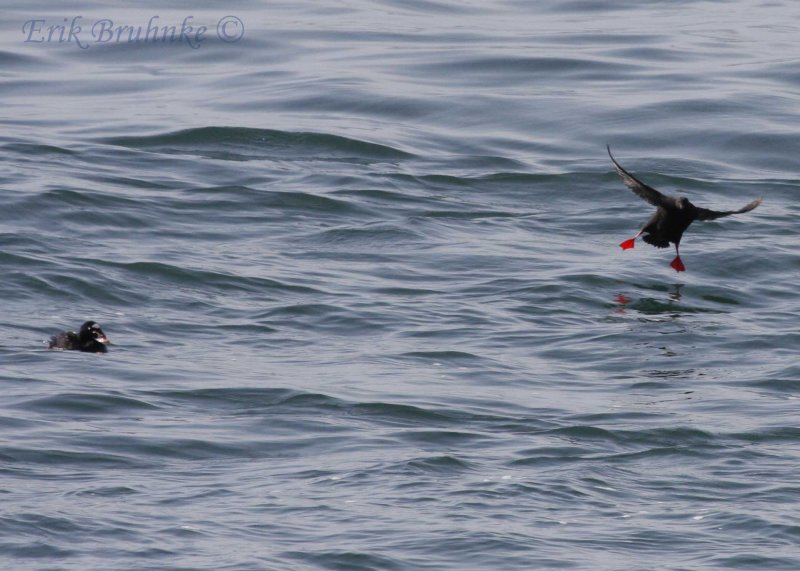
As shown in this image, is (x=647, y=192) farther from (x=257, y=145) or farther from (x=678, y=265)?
(x=257, y=145)

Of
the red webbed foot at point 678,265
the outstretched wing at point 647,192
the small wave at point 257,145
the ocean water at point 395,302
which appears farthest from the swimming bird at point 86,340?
the small wave at point 257,145

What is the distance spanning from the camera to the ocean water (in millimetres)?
9414

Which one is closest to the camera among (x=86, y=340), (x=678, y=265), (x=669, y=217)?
(x=86, y=340)

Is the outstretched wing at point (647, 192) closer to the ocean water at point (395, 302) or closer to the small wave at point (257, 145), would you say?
the ocean water at point (395, 302)

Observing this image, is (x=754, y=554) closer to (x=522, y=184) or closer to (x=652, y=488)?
(x=652, y=488)

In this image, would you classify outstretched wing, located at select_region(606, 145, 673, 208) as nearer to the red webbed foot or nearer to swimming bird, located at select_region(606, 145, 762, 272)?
swimming bird, located at select_region(606, 145, 762, 272)

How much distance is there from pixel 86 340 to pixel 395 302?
128 inches

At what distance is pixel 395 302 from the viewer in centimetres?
1487

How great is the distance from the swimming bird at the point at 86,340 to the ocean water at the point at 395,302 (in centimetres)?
22

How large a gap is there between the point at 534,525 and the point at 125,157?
39.9ft

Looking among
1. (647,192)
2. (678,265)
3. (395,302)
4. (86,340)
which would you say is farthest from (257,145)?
(86,340)

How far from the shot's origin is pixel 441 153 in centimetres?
2116

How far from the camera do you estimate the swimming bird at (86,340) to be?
1259 cm

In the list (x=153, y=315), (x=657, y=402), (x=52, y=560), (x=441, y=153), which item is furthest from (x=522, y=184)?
(x=52, y=560)
